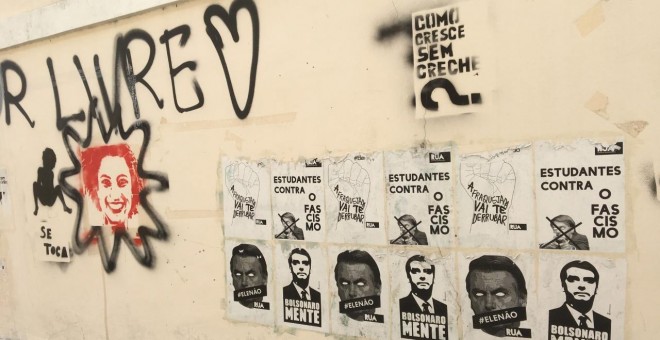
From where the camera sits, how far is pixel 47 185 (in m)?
3.46

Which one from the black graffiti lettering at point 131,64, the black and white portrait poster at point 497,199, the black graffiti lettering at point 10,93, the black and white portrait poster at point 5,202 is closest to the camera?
the black and white portrait poster at point 497,199

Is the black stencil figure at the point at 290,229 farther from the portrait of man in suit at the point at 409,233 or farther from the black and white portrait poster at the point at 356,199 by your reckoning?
the portrait of man in suit at the point at 409,233

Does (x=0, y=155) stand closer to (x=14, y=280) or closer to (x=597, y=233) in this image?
(x=14, y=280)

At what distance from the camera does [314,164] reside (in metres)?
2.35

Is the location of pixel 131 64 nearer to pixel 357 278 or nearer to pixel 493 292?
pixel 357 278

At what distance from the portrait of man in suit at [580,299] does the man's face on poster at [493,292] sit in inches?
6.1

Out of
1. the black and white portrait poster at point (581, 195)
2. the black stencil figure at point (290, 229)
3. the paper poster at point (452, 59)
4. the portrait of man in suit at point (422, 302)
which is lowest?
the portrait of man in suit at point (422, 302)

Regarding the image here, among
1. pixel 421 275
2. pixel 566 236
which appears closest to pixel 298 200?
pixel 421 275

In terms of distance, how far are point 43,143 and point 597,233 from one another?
3558 mm

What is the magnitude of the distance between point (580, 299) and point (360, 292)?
945mm

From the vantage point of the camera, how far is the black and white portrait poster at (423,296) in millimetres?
2076

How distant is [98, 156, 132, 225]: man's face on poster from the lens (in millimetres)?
3039

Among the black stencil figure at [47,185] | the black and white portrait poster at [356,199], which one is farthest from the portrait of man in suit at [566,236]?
the black stencil figure at [47,185]

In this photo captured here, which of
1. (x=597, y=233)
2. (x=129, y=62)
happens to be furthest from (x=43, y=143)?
(x=597, y=233)
